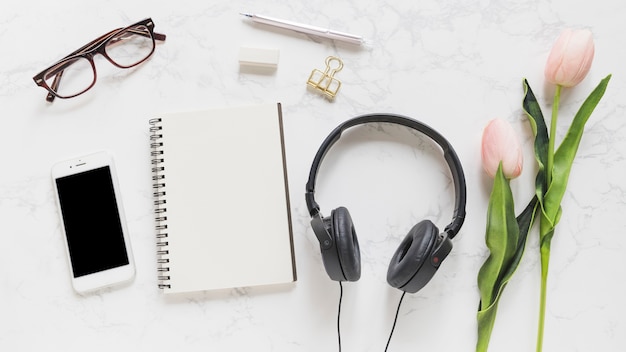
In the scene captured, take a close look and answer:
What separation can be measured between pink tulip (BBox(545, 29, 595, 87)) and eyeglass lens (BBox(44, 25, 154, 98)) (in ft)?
2.02

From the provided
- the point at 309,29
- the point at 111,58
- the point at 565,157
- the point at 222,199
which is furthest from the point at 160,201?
the point at 565,157

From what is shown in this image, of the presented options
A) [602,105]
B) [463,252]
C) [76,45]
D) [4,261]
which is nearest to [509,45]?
[602,105]

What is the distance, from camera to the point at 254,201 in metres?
0.85

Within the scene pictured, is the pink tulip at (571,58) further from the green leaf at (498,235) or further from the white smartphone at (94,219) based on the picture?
the white smartphone at (94,219)

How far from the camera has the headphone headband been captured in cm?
75

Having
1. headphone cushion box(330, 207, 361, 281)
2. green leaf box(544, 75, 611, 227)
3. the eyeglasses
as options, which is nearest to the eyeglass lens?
the eyeglasses

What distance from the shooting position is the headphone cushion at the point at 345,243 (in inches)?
28.1

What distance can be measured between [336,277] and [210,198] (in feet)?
0.78

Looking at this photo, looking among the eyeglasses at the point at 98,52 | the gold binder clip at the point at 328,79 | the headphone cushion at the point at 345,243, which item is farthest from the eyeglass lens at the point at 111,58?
the headphone cushion at the point at 345,243

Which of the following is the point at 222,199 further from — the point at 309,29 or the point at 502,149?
the point at 502,149

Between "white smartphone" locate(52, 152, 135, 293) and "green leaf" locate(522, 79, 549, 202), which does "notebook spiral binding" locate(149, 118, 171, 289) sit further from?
"green leaf" locate(522, 79, 549, 202)

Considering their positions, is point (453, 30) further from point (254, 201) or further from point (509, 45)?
point (254, 201)

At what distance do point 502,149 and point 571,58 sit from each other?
0.17 m

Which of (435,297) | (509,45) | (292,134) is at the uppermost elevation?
(509,45)
